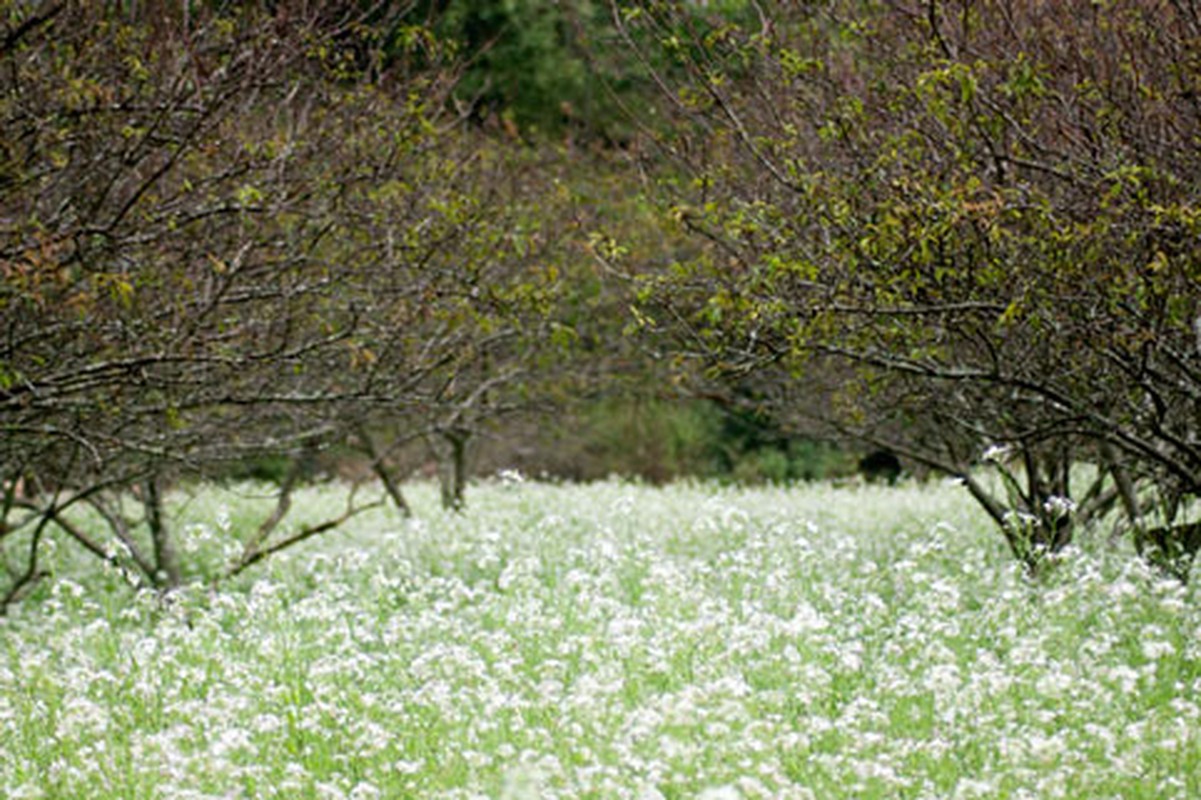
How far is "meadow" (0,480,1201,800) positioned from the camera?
17.1 feet

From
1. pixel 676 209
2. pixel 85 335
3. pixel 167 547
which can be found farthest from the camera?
pixel 167 547

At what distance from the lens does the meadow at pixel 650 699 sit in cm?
521

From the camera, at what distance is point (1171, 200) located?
6910mm

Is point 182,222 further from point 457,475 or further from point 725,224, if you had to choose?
point 457,475

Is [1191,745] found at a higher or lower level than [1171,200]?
lower

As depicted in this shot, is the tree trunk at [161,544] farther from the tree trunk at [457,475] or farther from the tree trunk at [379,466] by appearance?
the tree trunk at [457,475]

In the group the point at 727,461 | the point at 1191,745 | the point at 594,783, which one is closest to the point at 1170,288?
the point at 1191,745

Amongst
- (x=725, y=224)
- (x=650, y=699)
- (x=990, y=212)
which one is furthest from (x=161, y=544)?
(x=990, y=212)

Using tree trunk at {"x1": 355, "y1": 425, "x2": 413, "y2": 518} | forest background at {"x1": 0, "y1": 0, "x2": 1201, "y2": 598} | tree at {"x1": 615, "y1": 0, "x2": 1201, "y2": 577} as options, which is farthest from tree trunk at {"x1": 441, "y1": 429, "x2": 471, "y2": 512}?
Result: tree at {"x1": 615, "y1": 0, "x2": 1201, "y2": 577}

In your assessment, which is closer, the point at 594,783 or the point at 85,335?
the point at 594,783

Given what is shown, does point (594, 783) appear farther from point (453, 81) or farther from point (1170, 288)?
point (453, 81)

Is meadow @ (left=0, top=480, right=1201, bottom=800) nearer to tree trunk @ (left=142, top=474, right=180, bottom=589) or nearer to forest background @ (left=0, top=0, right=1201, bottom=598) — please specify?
forest background @ (left=0, top=0, right=1201, bottom=598)

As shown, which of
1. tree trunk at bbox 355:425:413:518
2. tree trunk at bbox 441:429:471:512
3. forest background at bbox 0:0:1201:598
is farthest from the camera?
tree trunk at bbox 441:429:471:512

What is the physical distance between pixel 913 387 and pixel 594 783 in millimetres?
5114
